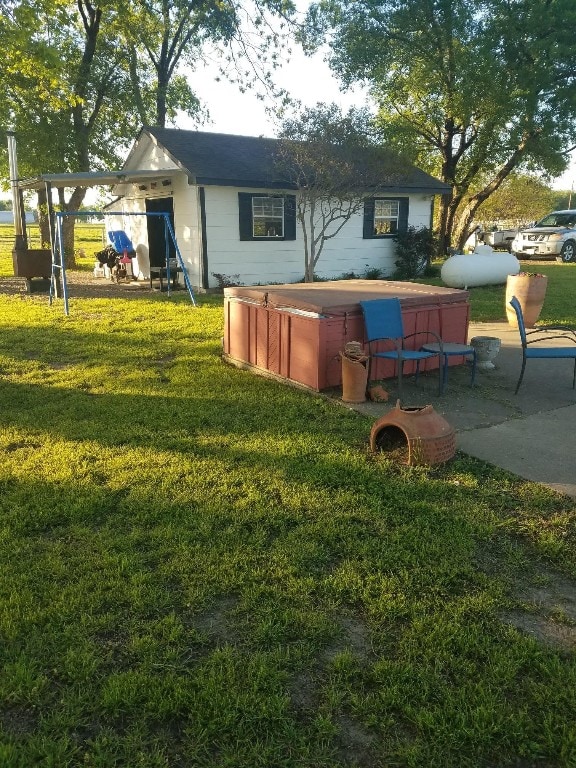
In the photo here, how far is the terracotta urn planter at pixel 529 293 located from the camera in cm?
972

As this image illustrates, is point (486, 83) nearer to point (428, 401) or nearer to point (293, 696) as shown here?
point (428, 401)

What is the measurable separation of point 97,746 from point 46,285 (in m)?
14.0

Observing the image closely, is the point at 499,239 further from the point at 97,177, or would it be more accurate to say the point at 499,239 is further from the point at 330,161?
the point at 97,177

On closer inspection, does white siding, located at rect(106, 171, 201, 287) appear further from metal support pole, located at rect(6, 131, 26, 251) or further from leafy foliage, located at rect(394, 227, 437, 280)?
leafy foliage, located at rect(394, 227, 437, 280)

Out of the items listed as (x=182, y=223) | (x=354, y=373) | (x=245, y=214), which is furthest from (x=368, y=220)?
(x=354, y=373)

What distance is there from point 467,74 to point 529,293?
1372cm

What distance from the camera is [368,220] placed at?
53.5 ft

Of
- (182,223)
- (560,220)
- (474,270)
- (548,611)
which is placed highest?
(560,220)

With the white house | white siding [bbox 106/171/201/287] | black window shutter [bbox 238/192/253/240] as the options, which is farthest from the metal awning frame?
black window shutter [bbox 238/192/253/240]

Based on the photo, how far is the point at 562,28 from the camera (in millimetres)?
19812

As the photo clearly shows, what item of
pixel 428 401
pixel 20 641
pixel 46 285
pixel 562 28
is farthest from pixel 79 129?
pixel 20 641

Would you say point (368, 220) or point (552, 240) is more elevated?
point (368, 220)

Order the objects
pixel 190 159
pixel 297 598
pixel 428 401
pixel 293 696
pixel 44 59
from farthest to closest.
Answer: pixel 190 159 → pixel 44 59 → pixel 428 401 → pixel 297 598 → pixel 293 696

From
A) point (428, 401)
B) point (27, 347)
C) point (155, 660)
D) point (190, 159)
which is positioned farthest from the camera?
point (190, 159)
